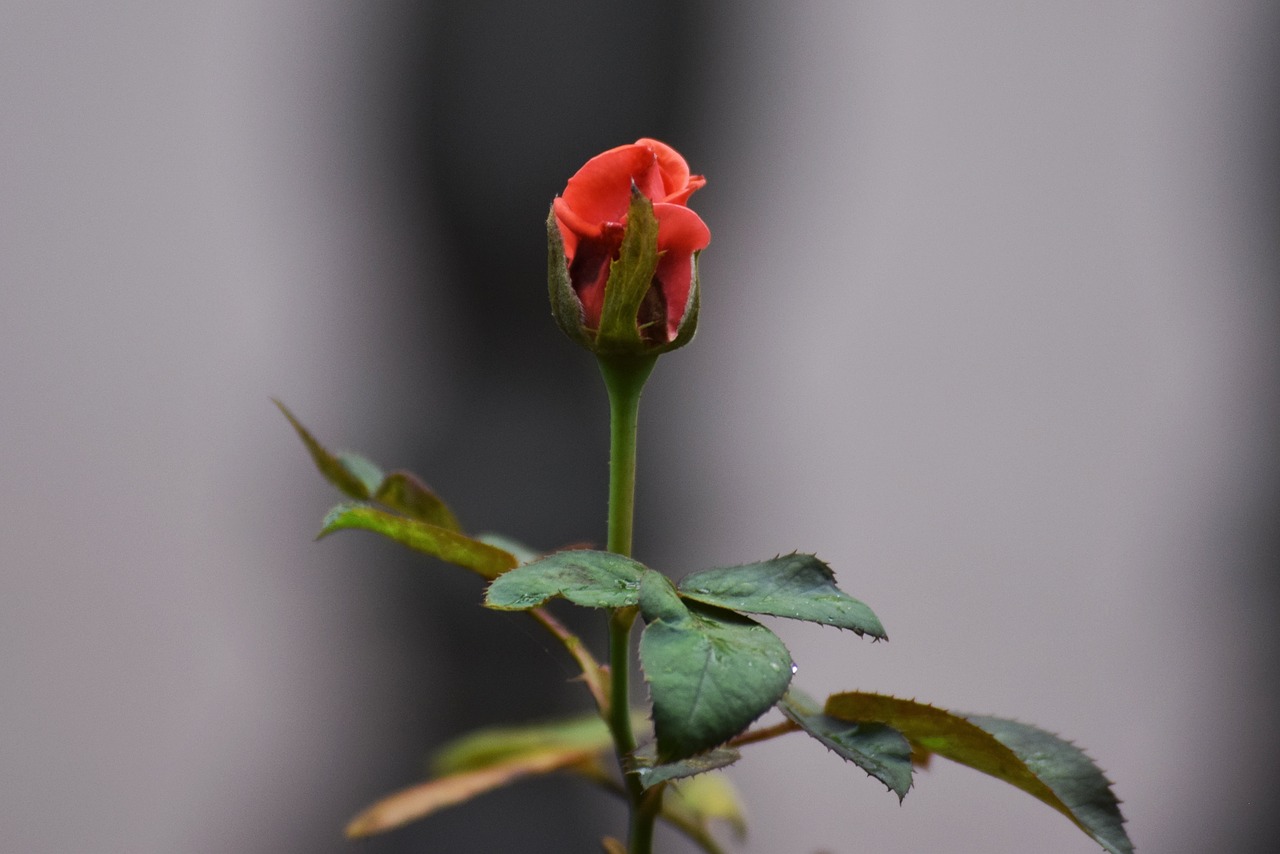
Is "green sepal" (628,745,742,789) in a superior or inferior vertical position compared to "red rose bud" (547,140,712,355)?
inferior

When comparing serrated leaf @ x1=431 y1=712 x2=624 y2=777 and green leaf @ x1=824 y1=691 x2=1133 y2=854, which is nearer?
green leaf @ x1=824 y1=691 x2=1133 y2=854

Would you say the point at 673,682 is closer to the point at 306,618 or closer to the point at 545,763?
the point at 545,763

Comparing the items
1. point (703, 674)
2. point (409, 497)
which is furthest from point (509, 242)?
point (703, 674)

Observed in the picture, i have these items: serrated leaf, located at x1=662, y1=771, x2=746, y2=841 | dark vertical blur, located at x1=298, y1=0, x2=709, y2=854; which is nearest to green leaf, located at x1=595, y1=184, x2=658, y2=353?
serrated leaf, located at x1=662, y1=771, x2=746, y2=841

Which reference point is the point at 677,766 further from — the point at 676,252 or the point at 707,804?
the point at 707,804

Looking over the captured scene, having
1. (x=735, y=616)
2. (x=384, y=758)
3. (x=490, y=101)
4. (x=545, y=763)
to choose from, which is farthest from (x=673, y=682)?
(x=384, y=758)

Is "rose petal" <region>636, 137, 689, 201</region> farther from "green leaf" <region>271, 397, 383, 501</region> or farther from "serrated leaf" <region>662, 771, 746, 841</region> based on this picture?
"serrated leaf" <region>662, 771, 746, 841</region>

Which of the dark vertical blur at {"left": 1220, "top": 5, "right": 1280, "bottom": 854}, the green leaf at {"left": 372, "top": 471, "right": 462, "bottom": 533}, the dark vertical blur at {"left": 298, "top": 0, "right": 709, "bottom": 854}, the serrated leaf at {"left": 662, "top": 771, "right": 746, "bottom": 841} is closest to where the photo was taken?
the green leaf at {"left": 372, "top": 471, "right": 462, "bottom": 533}
